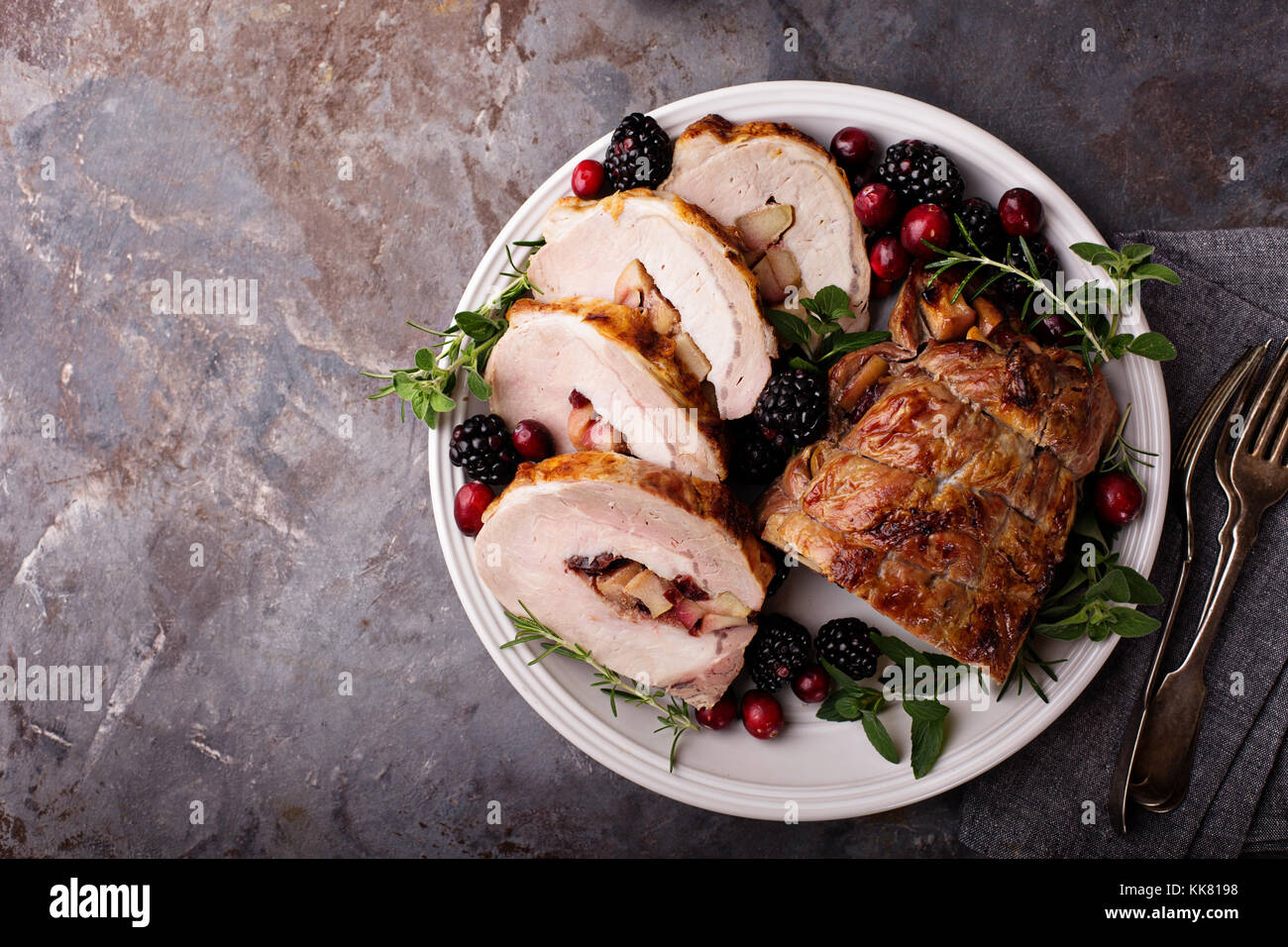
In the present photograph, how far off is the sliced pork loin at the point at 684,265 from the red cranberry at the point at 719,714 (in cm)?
80

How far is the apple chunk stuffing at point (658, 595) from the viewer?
86.7 inches

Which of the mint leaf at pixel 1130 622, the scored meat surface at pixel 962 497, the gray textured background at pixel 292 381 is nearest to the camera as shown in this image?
the scored meat surface at pixel 962 497

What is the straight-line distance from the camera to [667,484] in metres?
2.04

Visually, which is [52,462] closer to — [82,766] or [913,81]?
[82,766]

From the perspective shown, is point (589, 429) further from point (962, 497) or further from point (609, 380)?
point (962, 497)

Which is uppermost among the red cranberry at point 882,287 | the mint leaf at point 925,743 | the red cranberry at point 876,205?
the red cranberry at point 876,205

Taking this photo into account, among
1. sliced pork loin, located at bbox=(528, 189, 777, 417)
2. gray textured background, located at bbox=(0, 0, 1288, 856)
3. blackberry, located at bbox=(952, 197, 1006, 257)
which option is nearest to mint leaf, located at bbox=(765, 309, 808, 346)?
sliced pork loin, located at bbox=(528, 189, 777, 417)

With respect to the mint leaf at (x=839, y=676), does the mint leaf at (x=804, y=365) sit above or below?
above

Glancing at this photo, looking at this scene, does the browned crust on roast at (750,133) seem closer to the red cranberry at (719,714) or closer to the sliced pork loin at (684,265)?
the sliced pork loin at (684,265)

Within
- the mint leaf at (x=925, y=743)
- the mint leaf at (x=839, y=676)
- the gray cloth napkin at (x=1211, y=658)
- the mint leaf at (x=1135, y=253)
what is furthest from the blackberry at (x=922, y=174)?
the mint leaf at (x=925, y=743)

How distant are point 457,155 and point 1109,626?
7.32 ft

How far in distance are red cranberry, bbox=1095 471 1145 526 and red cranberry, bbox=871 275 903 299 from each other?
73cm

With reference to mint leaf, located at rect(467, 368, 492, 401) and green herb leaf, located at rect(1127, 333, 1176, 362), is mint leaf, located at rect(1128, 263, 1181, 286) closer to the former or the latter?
green herb leaf, located at rect(1127, 333, 1176, 362)

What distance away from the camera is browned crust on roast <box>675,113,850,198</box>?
220 centimetres
